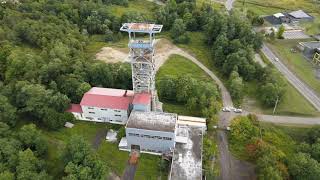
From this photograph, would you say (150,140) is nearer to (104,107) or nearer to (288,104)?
(104,107)

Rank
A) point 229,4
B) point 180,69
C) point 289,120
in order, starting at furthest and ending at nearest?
1. point 229,4
2. point 180,69
3. point 289,120

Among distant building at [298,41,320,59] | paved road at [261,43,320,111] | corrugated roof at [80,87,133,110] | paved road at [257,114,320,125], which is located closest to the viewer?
corrugated roof at [80,87,133,110]

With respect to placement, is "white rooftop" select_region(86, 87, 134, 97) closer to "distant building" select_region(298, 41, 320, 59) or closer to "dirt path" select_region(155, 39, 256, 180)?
"dirt path" select_region(155, 39, 256, 180)

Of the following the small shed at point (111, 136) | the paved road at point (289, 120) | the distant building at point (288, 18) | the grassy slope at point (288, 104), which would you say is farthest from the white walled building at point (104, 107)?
the distant building at point (288, 18)

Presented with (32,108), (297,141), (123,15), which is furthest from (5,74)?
(297,141)

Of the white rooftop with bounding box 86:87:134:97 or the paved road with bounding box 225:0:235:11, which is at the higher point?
the paved road with bounding box 225:0:235:11

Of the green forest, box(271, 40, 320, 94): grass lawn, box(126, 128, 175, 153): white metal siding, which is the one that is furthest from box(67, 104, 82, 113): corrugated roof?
box(271, 40, 320, 94): grass lawn

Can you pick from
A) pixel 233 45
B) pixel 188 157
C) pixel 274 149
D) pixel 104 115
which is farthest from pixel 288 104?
pixel 104 115
